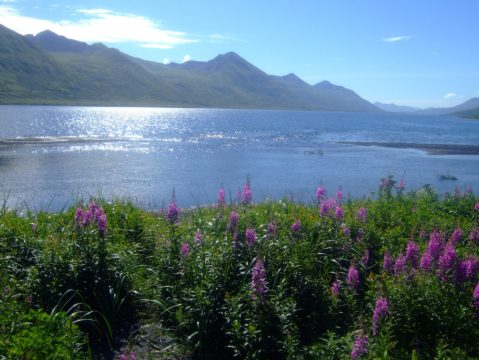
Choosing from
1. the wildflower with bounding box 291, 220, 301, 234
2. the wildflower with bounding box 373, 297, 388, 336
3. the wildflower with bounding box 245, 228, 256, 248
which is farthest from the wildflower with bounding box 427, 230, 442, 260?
the wildflower with bounding box 245, 228, 256, 248

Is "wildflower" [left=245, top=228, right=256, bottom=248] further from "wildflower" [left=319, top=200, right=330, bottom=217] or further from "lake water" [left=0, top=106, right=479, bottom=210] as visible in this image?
"lake water" [left=0, top=106, right=479, bottom=210]

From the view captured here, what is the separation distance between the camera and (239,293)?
19.6ft

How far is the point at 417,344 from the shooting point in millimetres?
5309

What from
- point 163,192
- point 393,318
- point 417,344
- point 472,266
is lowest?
point 163,192

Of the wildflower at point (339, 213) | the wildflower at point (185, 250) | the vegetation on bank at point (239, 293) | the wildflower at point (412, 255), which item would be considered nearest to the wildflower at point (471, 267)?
the vegetation on bank at point (239, 293)

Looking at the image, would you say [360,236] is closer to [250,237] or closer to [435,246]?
[435,246]

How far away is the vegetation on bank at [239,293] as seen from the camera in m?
5.09

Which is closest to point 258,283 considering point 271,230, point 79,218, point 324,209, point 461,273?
point 271,230

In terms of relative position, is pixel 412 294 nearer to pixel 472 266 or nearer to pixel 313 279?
pixel 472 266

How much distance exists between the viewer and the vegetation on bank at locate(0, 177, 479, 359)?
16.7 ft

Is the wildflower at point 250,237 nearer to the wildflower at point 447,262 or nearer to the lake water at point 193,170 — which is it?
the wildflower at point 447,262

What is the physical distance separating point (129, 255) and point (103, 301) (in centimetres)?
116

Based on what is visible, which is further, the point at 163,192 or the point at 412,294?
the point at 163,192

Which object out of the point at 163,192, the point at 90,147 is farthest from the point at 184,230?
the point at 90,147
